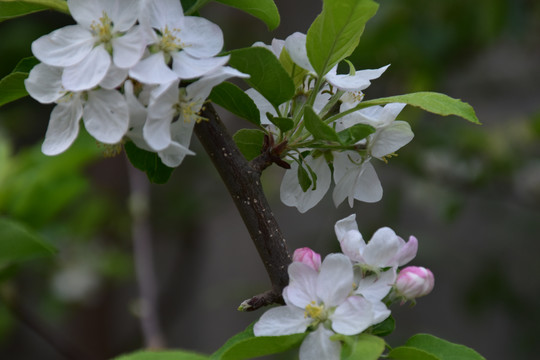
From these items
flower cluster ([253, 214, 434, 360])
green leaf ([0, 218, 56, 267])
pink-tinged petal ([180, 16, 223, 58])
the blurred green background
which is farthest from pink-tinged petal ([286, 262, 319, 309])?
the blurred green background

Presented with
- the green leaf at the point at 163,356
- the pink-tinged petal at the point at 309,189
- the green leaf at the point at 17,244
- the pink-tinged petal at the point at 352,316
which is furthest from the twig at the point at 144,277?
the pink-tinged petal at the point at 352,316

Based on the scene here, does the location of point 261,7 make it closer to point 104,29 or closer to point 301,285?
point 104,29

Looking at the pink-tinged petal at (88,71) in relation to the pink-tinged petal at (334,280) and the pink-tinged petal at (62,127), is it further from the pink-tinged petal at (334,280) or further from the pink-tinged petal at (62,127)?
the pink-tinged petal at (334,280)

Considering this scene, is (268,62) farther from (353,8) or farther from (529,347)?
(529,347)

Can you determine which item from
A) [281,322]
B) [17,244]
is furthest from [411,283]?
[17,244]

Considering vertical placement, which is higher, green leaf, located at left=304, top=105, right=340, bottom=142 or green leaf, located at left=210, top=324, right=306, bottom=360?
green leaf, located at left=304, top=105, right=340, bottom=142

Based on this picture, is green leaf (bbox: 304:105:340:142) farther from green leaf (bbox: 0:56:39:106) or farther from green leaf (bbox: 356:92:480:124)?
green leaf (bbox: 0:56:39:106)
